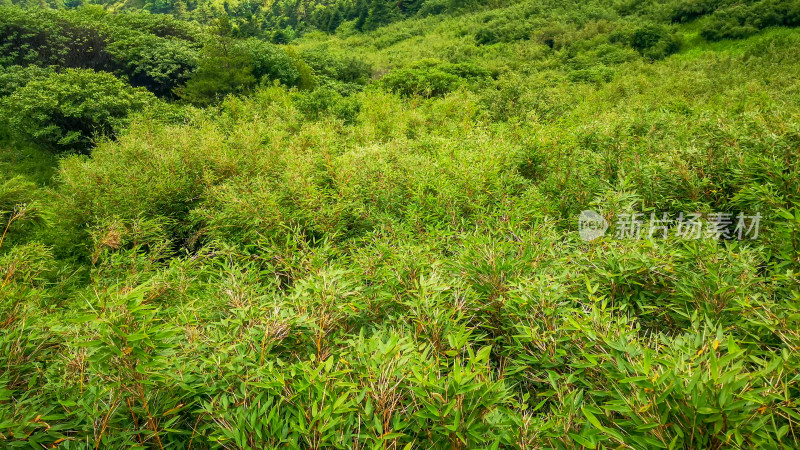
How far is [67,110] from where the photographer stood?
426 inches

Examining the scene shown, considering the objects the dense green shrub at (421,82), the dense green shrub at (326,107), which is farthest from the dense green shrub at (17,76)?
the dense green shrub at (421,82)

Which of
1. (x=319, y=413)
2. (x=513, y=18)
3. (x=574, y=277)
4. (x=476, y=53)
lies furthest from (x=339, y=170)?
(x=513, y=18)

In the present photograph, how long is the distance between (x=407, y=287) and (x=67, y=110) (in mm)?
13673

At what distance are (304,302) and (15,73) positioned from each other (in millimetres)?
17773

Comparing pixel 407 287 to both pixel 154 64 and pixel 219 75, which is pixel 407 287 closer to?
pixel 219 75

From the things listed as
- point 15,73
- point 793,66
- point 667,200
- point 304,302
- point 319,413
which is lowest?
point 793,66

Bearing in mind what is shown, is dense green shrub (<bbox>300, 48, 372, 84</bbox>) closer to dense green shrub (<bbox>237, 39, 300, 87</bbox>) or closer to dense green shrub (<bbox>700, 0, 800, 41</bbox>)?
dense green shrub (<bbox>237, 39, 300, 87</bbox>)

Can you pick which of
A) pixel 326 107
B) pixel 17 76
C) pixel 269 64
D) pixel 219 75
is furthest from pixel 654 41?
pixel 17 76

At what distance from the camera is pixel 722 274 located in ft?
6.79

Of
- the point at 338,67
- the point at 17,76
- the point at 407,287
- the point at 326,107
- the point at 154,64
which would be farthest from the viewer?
the point at 338,67

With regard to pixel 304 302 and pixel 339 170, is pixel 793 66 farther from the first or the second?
pixel 304 302

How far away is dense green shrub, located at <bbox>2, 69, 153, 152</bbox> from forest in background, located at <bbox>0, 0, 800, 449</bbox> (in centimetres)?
18

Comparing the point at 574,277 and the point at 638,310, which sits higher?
the point at 574,277

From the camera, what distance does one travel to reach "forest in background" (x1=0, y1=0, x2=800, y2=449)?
4.59ft
